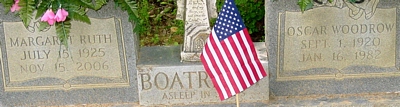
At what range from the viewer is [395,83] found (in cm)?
501

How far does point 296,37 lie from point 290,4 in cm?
30

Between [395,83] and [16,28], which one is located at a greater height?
[16,28]

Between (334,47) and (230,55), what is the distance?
119 centimetres

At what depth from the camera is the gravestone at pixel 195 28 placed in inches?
182

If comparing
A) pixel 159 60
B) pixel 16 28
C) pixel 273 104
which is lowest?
pixel 273 104

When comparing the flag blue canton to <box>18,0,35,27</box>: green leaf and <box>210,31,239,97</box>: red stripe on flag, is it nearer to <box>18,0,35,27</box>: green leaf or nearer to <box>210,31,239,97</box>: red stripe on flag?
<box>210,31,239,97</box>: red stripe on flag

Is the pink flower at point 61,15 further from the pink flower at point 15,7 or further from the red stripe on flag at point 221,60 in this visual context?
the red stripe on flag at point 221,60

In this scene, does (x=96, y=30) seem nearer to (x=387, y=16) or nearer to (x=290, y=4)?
(x=290, y=4)

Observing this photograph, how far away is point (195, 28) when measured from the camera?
15.4 ft

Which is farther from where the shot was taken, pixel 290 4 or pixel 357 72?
pixel 357 72

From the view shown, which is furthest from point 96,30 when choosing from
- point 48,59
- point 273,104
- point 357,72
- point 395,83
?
point 395,83

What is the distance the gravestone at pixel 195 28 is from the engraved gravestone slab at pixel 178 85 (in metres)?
0.09

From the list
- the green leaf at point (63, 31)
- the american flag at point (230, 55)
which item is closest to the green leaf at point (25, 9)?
the green leaf at point (63, 31)

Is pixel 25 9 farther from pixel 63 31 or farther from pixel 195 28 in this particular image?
pixel 195 28
